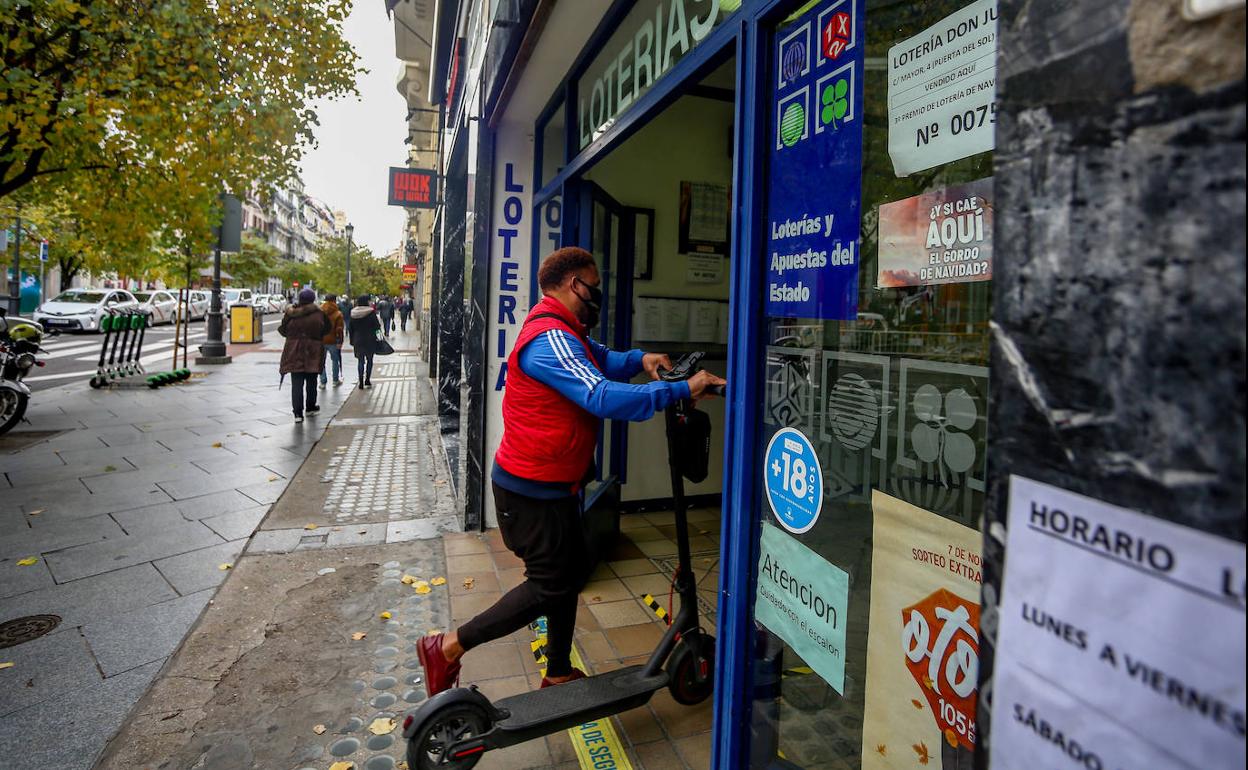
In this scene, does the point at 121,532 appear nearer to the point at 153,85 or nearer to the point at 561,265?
the point at 561,265

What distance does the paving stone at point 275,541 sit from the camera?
4891 mm

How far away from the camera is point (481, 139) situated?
5.27 m

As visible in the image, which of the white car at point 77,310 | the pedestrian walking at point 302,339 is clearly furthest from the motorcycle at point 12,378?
the white car at point 77,310

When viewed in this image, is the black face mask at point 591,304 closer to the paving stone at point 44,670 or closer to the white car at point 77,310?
→ the paving stone at point 44,670

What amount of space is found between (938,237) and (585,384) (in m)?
1.27

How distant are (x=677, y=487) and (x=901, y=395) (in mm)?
1251

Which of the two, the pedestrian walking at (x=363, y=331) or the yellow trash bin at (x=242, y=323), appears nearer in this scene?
the pedestrian walking at (x=363, y=331)

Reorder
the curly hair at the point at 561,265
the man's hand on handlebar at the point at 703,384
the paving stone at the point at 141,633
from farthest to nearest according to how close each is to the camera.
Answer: the paving stone at the point at 141,633
the curly hair at the point at 561,265
the man's hand on handlebar at the point at 703,384

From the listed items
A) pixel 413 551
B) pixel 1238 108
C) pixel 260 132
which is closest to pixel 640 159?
pixel 413 551

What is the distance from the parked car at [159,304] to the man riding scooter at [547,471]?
112ft

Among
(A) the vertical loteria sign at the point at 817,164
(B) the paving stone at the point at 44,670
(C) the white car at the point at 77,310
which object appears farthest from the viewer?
(C) the white car at the point at 77,310

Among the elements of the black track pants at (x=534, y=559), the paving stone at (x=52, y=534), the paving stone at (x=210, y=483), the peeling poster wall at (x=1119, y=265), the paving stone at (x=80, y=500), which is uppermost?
the peeling poster wall at (x=1119, y=265)

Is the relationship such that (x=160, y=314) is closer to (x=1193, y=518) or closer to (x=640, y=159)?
(x=640, y=159)

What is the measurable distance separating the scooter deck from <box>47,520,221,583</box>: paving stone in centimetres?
337
